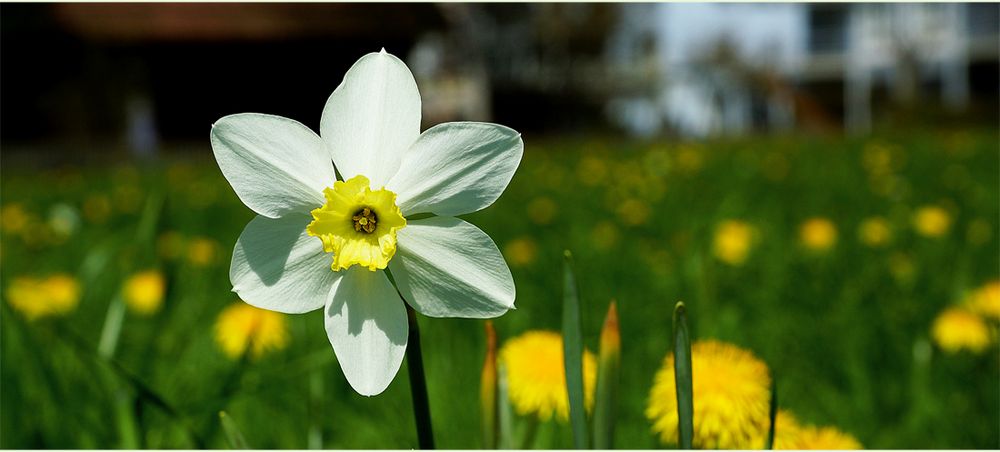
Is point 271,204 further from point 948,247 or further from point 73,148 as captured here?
point 73,148

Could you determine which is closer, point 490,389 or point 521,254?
point 490,389

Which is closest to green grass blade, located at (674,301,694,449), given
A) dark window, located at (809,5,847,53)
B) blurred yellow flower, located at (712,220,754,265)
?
blurred yellow flower, located at (712,220,754,265)

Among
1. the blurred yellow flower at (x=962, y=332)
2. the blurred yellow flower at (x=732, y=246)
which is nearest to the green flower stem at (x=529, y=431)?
the blurred yellow flower at (x=962, y=332)

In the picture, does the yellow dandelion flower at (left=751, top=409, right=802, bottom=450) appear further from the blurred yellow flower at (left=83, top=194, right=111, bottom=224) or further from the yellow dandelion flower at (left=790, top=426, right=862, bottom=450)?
the blurred yellow flower at (left=83, top=194, right=111, bottom=224)

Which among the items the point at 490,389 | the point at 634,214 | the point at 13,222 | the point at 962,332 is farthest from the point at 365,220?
the point at 13,222

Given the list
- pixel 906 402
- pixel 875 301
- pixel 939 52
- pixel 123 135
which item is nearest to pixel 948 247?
pixel 875 301

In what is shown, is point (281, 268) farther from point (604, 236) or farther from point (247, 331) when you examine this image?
point (604, 236)
